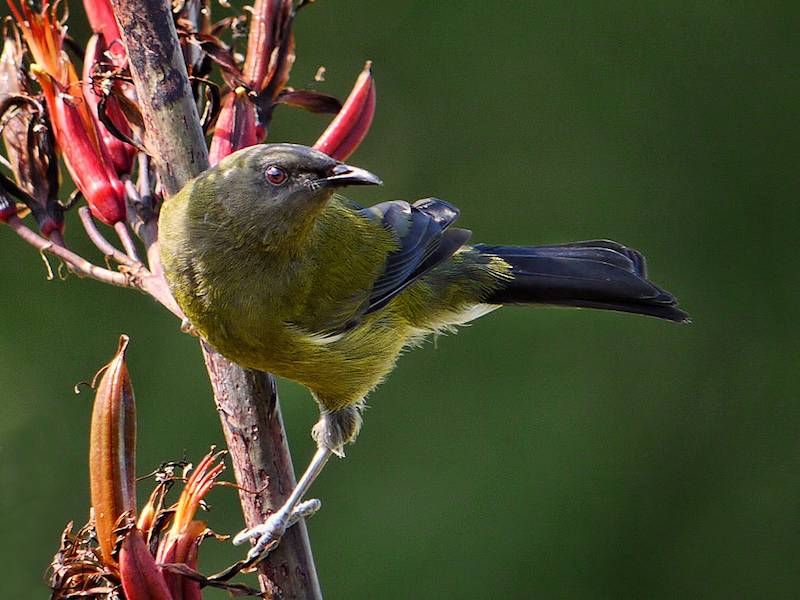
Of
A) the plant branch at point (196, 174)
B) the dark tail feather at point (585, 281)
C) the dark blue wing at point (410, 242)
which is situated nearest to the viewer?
the plant branch at point (196, 174)

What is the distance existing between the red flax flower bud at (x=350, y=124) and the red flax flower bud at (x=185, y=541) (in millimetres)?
602

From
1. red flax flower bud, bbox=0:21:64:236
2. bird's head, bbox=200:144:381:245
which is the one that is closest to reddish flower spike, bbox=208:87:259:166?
bird's head, bbox=200:144:381:245

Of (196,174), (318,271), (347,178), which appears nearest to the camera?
(196,174)

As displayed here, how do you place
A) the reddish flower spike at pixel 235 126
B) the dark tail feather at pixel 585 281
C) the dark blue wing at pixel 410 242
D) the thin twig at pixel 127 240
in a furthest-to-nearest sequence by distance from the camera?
the dark tail feather at pixel 585 281, the dark blue wing at pixel 410 242, the reddish flower spike at pixel 235 126, the thin twig at pixel 127 240

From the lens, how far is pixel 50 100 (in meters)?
1.61

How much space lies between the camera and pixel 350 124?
1779mm

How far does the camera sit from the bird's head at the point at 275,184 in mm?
1682

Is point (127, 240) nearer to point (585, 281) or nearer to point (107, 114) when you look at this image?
point (107, 114)

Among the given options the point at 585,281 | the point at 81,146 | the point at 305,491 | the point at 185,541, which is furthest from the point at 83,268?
the point at 585,281

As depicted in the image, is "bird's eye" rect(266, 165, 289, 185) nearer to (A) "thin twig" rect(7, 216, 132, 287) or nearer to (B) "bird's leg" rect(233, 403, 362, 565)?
(A) "thin twig" rect(7, 216, 132, 287)

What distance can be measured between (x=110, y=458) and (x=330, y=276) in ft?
2.30

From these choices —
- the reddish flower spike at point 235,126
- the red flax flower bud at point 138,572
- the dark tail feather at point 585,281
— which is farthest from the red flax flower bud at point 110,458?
the dark tail feather at point 585,281

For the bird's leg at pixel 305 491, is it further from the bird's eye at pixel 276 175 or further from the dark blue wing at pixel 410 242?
the bird's eye at pixel 276 175

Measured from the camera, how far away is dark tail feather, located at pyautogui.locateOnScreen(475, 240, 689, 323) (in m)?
2.19
